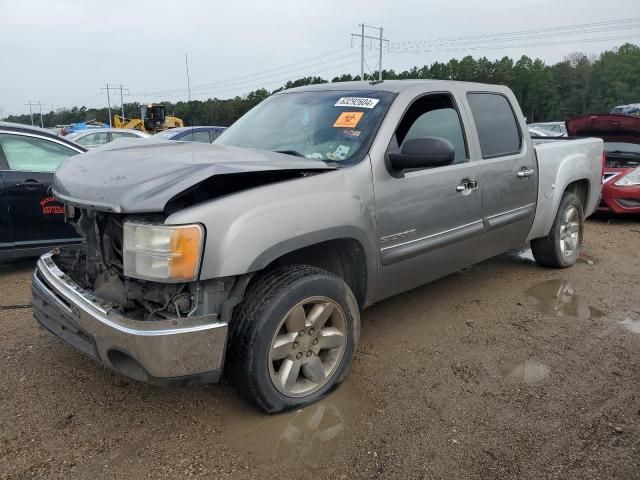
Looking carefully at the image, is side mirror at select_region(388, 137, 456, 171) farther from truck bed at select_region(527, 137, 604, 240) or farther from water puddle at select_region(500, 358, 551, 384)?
truck bed at select_region(527, 137, 604, 240)

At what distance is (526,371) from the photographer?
3361mm

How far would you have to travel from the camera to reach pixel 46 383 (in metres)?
3.12

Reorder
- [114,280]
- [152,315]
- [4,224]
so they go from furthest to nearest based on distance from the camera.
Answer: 1. [4,224]
2. [114,280]
3. [152,315]

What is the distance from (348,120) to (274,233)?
121 centimetres

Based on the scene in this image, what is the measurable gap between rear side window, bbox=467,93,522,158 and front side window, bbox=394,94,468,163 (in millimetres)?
248

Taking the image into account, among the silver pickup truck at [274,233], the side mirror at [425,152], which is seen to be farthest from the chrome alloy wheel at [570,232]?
the side mirror at [425,152]

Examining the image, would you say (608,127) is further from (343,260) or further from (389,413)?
(389,413)

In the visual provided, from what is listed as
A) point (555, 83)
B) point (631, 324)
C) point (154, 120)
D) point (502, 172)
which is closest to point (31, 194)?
point (502, 172)

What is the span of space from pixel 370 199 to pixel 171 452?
1.71 metres

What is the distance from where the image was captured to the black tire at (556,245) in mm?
5293

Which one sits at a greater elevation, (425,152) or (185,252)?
(425,152)

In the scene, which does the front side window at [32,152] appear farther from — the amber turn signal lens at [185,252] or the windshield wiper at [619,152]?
the windshield wiper at [619,152]

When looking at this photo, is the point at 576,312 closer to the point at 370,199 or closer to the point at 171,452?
the point at 370,199

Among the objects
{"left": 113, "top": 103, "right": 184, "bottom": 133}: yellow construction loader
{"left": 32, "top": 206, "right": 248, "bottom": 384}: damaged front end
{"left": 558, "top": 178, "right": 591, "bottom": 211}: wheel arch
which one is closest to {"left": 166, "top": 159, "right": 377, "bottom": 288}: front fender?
{"left": 32, "top": 206, "right": 248, "bottom": 384}: damaged front end
